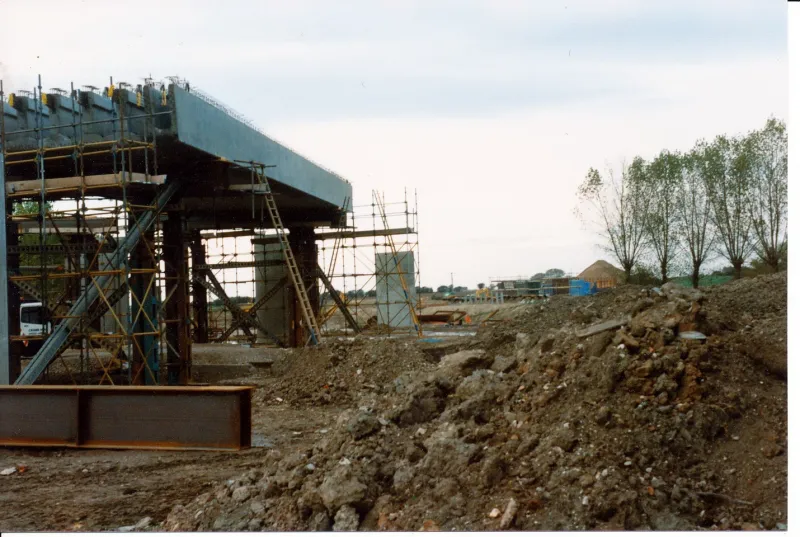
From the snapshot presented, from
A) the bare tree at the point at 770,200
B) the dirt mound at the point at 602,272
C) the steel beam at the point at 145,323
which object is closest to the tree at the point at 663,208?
the dirt mound at the point at 602,272

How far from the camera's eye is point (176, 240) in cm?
2080

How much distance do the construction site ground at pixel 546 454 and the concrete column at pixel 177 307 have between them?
33.1 feet

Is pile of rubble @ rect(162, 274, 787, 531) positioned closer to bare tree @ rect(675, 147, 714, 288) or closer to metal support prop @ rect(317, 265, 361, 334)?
bare tree @ rect(675, 147, 714, 288)

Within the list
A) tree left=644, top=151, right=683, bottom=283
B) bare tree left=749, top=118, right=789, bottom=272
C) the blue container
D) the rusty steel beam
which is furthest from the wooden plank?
the blue container

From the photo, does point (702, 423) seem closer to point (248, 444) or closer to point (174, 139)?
point (248, 444)

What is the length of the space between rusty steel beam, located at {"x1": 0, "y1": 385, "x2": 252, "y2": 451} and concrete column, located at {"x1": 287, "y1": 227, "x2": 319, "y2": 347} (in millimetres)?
14383

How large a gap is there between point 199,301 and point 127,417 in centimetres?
1748

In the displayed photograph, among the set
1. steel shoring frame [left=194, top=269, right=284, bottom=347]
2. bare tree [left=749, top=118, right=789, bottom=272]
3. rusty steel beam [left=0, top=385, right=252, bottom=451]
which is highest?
bare tree [left=749, top=118, right=789, bottom=272]

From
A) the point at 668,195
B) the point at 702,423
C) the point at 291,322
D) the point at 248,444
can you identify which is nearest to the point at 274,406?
the point at 248,444

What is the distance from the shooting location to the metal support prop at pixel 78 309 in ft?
51.4

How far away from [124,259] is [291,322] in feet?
35.0

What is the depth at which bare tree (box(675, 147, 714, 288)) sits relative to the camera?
57.7ft

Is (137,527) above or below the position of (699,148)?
below
